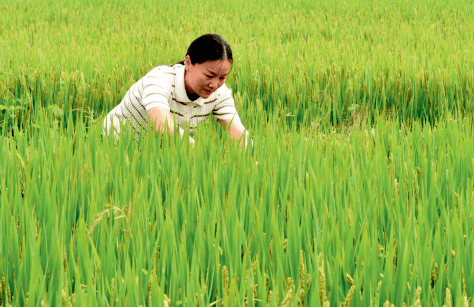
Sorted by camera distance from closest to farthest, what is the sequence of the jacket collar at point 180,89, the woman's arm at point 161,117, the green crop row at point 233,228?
the green crop row at point 233,228, the woman's arm at point 161,117, the jacket collar at point 180,89

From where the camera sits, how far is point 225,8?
7398mm

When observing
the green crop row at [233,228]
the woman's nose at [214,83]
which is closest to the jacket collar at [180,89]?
the woman's nose at [214,83]

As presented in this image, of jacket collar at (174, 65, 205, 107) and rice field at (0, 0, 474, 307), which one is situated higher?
jacket collar at (174, 65, 205, 107)

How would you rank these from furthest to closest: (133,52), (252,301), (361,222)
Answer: (133,52) < (361,222) < (252,301)

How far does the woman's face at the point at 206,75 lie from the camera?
2.22 m

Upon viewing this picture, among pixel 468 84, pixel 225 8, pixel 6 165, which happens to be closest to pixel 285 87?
pixel 468 84

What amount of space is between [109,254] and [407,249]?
0.64 meters

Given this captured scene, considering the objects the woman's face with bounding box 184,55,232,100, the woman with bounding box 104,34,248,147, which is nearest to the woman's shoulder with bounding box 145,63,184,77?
the woman with bounding box 104,34,248,147

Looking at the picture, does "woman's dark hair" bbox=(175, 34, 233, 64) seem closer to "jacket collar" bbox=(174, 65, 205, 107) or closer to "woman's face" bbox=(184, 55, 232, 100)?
"woman's face" bbox=(184, 55, 232, 100)

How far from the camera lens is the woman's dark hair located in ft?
7.22

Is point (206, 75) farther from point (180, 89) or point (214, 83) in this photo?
point (180, 89)

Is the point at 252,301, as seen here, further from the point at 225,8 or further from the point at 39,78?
the point at 225,8

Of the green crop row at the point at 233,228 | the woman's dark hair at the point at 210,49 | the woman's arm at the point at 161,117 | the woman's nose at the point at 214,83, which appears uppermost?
the woman's dark hair at the point at 210,49

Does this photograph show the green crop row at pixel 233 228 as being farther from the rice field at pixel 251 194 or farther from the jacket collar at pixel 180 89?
the jacket collar at pixel 180 89
